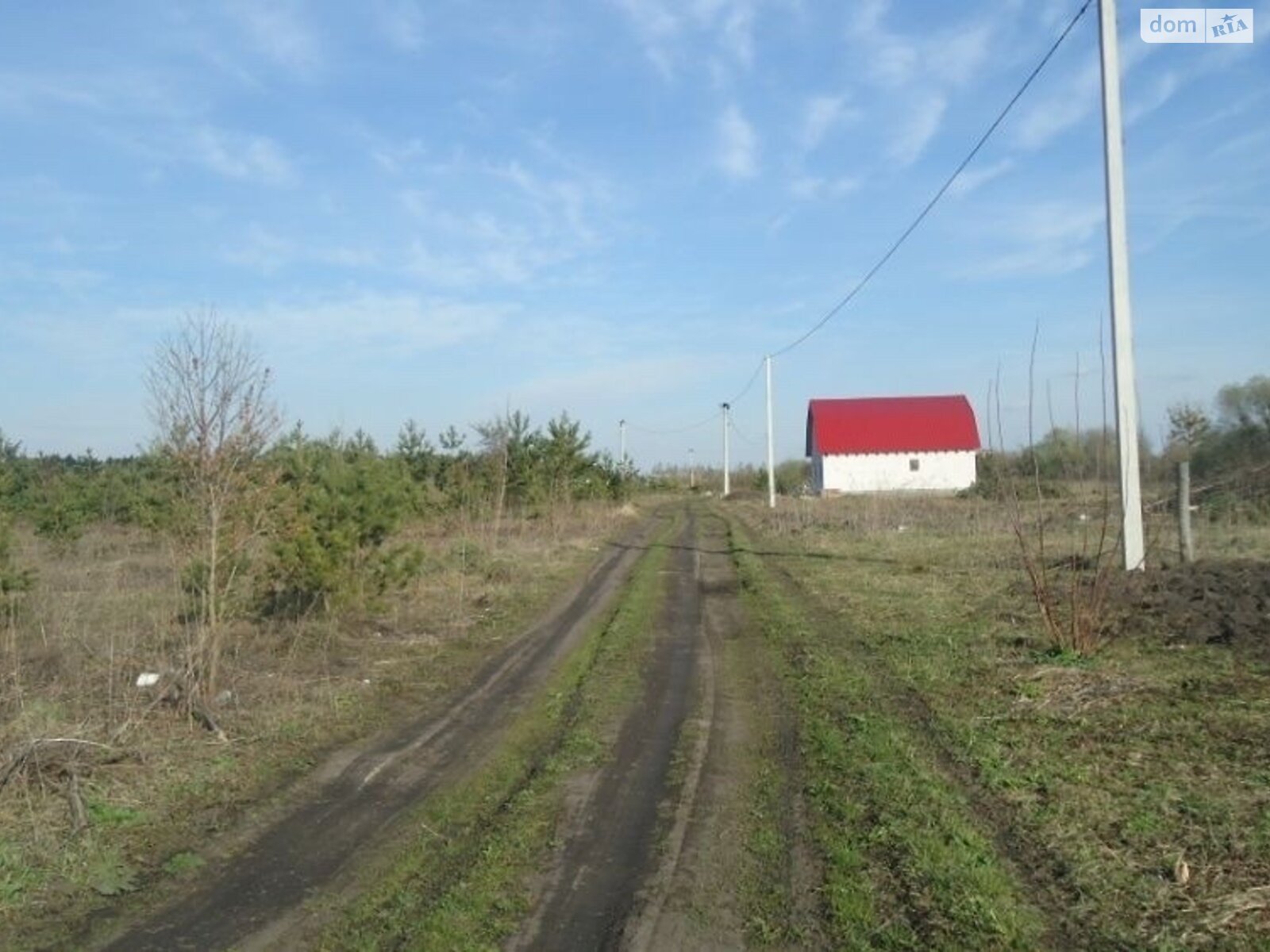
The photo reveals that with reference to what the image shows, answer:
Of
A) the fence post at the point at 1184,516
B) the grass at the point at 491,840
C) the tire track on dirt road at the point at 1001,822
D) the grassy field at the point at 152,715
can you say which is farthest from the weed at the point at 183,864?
the fence post at the point at 1184,516

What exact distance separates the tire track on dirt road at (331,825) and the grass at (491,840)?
0.27m

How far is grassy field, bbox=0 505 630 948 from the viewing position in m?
5.96

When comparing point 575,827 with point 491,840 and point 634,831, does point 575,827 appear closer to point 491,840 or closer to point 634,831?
point 634,831

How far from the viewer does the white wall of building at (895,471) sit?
6594 centimetres

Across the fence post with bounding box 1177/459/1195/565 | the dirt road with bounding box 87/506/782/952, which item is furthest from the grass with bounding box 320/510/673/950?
the fence post with bounding box 1177/459/1195/565

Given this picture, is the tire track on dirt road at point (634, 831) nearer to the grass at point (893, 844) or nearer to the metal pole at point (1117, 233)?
the grass at point (893, 844)

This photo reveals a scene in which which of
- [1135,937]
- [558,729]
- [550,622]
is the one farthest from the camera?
[550,622]

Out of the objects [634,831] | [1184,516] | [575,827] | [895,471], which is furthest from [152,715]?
[895,471]

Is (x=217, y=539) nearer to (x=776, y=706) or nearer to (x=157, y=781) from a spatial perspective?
(x=157, y=781)

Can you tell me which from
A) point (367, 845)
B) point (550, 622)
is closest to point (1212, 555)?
point (550, 622)

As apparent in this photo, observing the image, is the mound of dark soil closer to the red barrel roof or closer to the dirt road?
the dirt road

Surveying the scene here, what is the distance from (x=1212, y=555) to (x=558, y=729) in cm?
1359

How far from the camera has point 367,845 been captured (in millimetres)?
6191

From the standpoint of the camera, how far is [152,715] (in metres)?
9.12
